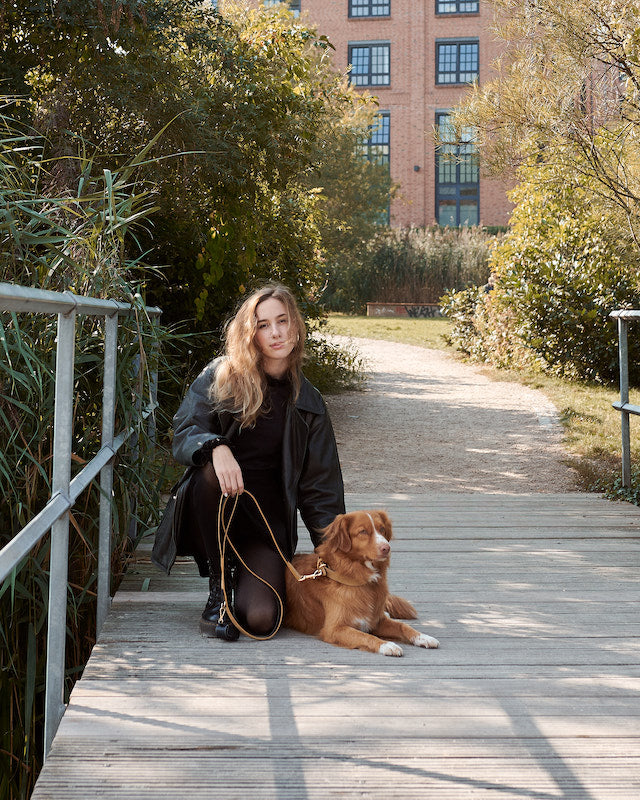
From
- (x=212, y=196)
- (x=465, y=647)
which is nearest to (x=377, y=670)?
(x=465, y=647)

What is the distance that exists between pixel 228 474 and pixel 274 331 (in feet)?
2.02

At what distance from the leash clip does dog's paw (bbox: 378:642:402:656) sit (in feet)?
1.08

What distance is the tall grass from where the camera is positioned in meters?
3.15

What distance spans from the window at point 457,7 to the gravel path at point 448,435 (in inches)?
1051

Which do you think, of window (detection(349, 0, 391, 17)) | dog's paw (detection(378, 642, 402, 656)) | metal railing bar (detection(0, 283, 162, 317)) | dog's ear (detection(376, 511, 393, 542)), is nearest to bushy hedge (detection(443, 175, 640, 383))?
dog's ear (detection(376, 511, 393, 542))

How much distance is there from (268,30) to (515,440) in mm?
4535

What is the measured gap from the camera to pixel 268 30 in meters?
8.26

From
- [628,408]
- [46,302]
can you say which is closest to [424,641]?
[46,302]

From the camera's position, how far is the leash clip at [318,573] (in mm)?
3266

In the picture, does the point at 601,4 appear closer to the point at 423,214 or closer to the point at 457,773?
the point at 457,773

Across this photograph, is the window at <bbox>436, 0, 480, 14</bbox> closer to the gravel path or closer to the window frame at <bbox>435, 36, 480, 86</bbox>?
the window frame at <bbox>435, 36, 480, 86</bbox>

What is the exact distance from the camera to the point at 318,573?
3291 mm

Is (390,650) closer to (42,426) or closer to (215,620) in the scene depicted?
(215,620)

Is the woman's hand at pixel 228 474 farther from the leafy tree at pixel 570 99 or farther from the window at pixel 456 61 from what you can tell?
the window at pixel 456 61
